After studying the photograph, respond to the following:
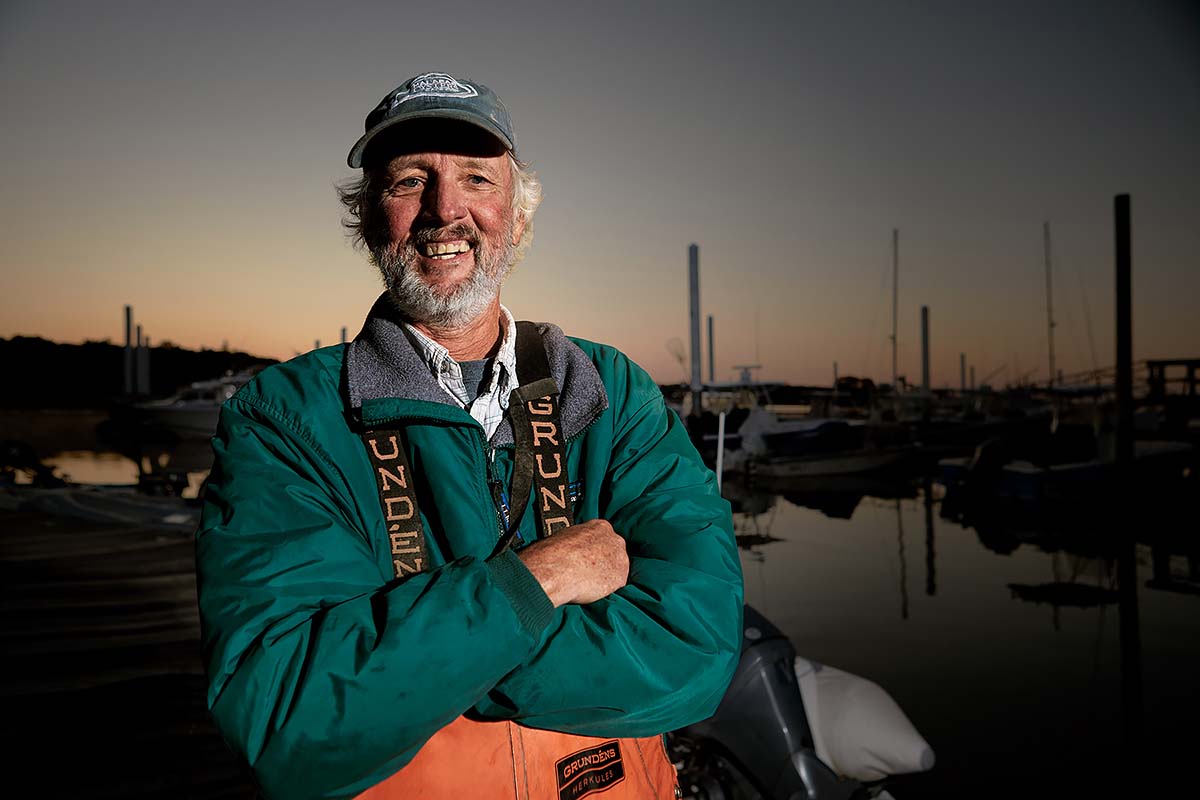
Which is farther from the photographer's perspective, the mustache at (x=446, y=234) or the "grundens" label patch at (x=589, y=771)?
the mustache at (x=446, y=234)

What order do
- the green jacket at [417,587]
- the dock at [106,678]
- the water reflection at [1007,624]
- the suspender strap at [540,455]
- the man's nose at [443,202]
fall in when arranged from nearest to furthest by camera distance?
the green jacket at [417,587] < the suspender strap at [540,455] < the man's nose at [443,202] < the dock at [106,678] < the water reflection at [1007,624]

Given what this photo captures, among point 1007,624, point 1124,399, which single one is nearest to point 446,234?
point 1007,624

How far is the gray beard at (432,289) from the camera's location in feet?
6.07

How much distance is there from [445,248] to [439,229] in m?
0.05

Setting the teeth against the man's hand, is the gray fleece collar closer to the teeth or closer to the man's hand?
the teeth

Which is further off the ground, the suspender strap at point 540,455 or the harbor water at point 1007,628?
the suspender strap at point 540,455

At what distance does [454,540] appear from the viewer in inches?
63.4

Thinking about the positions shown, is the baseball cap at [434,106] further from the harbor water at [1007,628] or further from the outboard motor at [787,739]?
the harbor water at [1007,628]

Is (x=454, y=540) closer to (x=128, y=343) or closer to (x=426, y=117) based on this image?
(x=426, y=117)

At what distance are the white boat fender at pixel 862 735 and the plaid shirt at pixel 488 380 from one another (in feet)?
9.35

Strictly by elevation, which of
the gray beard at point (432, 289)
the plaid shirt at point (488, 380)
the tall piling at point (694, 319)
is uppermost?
the tall piling at point (694, 319)

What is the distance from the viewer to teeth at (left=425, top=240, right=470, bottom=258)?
1.85 m

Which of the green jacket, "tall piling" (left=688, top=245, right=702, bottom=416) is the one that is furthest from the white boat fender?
"tall piling" (left=688, top=245, right=702, bottom=416)

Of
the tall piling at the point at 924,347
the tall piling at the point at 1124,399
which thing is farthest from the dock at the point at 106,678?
the tall piling at the point at 924,347
